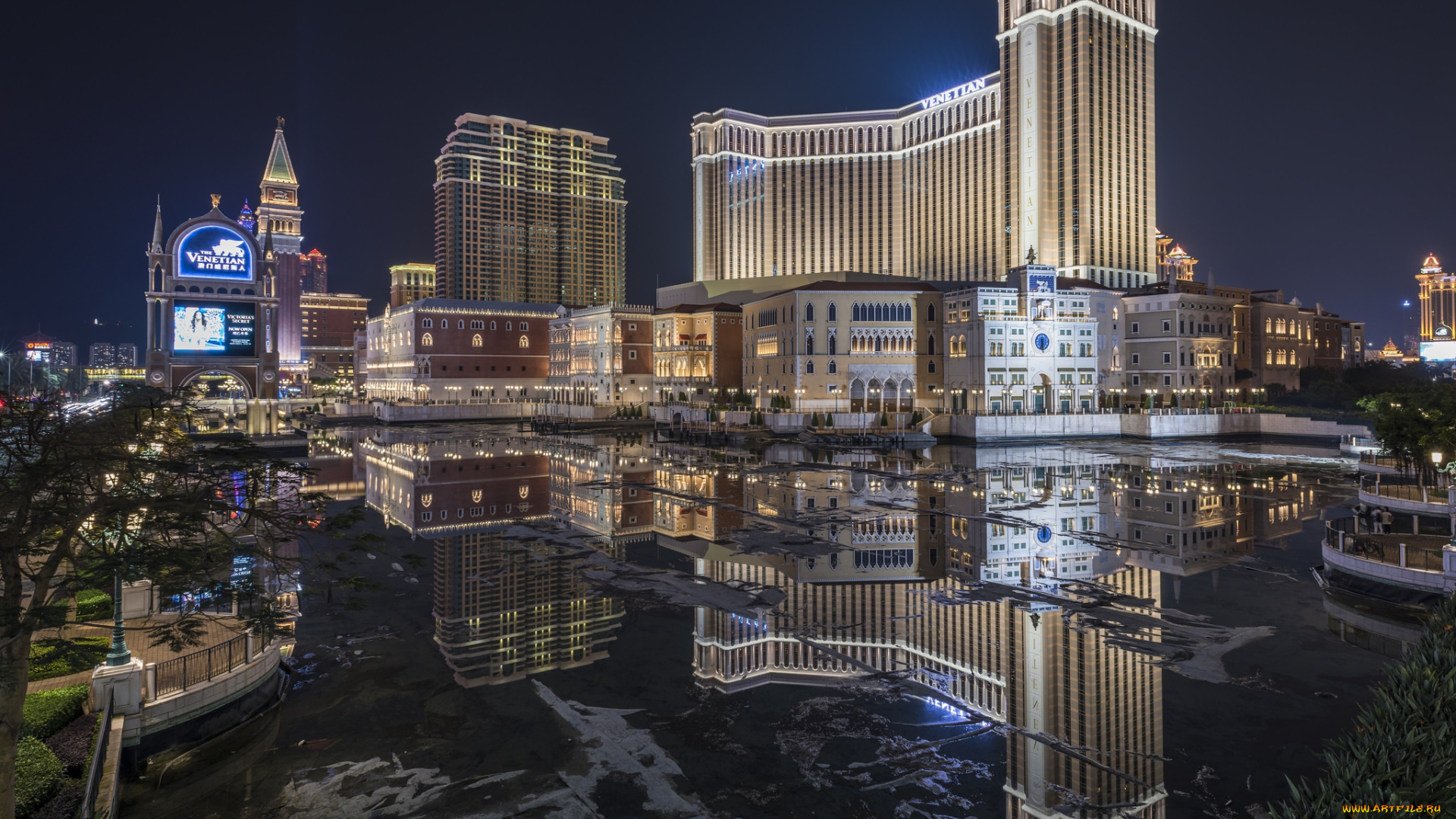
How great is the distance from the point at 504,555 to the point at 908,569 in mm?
10906

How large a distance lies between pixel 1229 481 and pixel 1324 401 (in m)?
51.7

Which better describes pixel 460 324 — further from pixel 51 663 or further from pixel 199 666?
pixel 199 666

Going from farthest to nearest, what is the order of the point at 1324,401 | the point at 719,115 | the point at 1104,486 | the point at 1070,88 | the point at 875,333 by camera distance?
the point at 719,115
the point at 1070,88
the point at 1324,401
the point at 875,333
the point at 1104,486

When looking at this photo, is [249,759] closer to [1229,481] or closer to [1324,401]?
[1229,481]

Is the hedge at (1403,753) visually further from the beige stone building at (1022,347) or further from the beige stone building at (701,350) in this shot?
the beige stone building at (701,350)

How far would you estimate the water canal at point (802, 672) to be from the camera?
31.1 feet

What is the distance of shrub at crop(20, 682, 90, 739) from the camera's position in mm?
9398

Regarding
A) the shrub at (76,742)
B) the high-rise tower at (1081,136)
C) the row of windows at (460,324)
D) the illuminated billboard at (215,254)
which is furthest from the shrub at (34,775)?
the high-rise tower at (1081,136)

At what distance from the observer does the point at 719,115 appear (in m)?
132

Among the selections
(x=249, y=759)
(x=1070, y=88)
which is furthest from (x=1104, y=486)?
(x=1070, y=88)

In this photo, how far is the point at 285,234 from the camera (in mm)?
183750

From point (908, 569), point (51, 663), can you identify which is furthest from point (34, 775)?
point (908, 569)

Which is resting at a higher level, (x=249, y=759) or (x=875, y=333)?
(x=875, y=333)

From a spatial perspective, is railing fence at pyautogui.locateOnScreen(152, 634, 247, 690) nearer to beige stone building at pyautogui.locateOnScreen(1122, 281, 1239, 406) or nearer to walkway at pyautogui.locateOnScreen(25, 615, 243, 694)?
walkway at pyautogui.locateOnScreen(25, 615, 243, 694)
